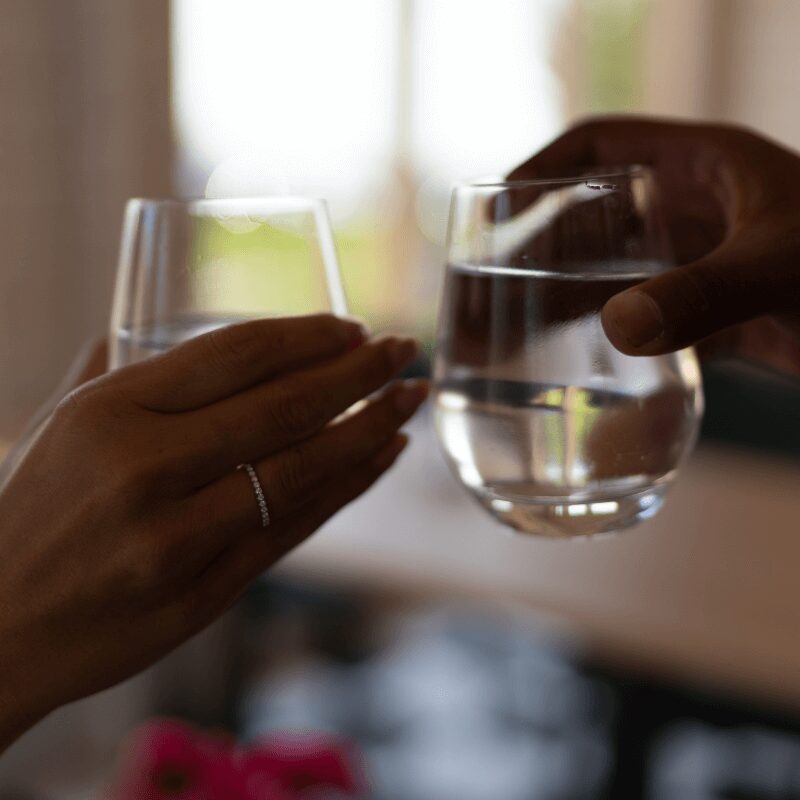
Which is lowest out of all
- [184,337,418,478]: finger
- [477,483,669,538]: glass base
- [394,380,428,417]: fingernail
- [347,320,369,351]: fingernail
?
[477,483,669,538]: glass base

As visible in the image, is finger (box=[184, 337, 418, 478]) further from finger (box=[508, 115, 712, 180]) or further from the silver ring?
finger (box=[508, 115, 712, 180])

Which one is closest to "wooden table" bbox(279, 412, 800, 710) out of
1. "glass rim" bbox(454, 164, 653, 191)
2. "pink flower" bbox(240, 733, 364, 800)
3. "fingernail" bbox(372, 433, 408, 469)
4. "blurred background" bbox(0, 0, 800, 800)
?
"blurred background" bbox(0, 0, 800, 800)

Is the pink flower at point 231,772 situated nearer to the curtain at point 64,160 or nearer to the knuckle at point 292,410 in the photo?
the knuckle at point 292,410

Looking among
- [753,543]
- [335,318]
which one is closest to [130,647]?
[335,318]

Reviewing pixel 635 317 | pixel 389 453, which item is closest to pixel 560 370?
pixel 635 317

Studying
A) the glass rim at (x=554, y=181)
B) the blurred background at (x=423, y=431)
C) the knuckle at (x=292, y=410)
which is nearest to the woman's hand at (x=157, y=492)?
the knuckle at (x=292, y=410)

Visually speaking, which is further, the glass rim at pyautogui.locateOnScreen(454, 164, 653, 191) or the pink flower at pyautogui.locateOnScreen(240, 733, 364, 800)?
the pink flower at pyautogui.locateOnScreen(240, 733, 364, 800)
